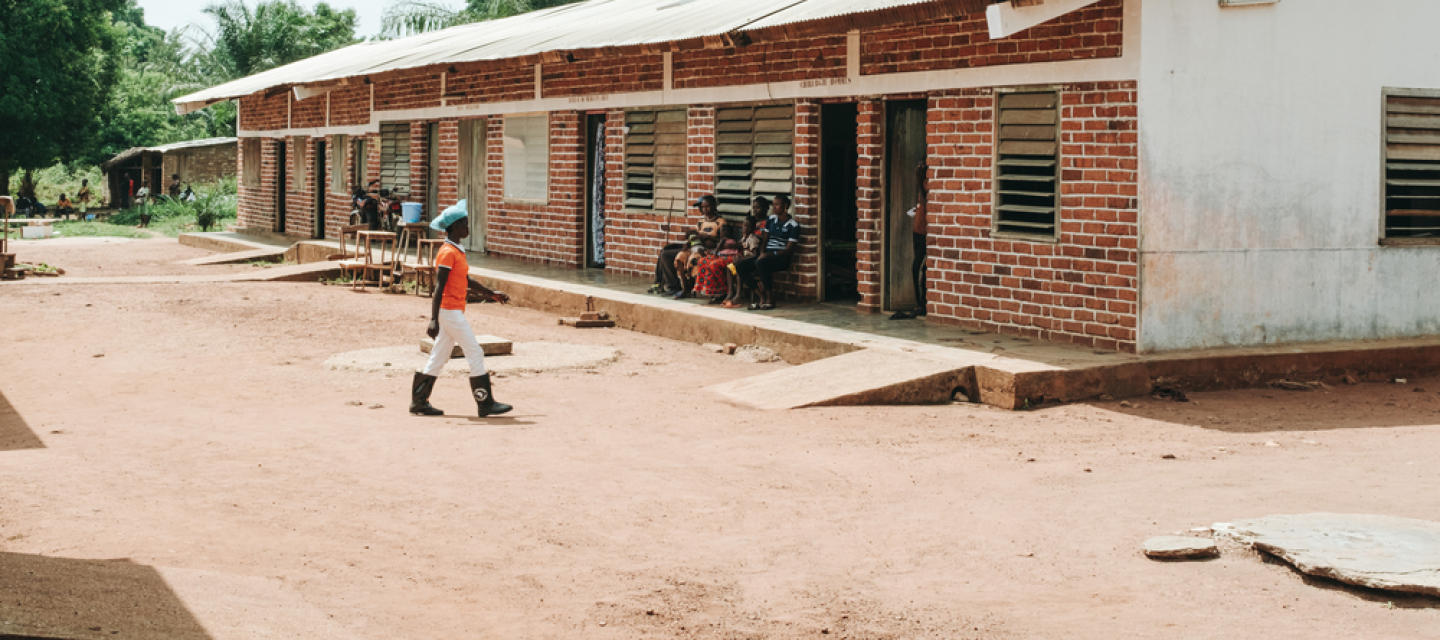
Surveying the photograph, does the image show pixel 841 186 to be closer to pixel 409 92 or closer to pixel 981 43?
pixel 981 43

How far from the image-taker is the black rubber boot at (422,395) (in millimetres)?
8852

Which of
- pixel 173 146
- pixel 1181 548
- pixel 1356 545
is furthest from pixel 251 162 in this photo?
pixel 1356 545

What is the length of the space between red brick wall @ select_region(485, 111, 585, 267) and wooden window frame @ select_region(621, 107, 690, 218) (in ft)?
4.03

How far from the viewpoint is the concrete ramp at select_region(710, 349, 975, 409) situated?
9172 millimetres

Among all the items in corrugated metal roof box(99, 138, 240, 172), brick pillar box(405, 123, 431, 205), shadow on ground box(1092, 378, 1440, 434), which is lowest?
shadow on ground box(1092, 378, 1440, 434)

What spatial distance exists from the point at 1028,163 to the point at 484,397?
4.65 meters

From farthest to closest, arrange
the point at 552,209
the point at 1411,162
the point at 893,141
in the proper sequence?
the point at 552,209 → the point at 893,141 → the point at 1411,162

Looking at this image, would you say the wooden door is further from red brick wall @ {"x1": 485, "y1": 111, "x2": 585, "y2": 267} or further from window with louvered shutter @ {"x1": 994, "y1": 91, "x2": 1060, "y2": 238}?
window with louvered shutter @ {"x1": 994, "y1": 91, "x2": 1060, "y2": 238}

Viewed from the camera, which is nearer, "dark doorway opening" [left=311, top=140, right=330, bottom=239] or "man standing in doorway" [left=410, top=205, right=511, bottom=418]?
"man standing in doorway" [left=410, top=205, right=511, bottom=418]

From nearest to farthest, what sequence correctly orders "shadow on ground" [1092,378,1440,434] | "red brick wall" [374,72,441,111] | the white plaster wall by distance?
1. "shadow on ground" [1092,378,1440,434]
2. the white plaster wall
3. "red brick wall" [374,72,441,111]

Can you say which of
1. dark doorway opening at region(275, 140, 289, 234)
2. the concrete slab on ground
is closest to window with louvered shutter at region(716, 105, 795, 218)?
the concrete slab on ground

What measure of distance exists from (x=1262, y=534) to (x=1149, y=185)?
4.73 meters

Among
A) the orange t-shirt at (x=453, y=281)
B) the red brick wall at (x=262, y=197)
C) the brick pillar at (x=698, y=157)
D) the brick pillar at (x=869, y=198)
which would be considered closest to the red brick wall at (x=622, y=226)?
the brick pillar at (x=698, y=157)

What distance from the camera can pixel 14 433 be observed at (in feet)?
26.2
